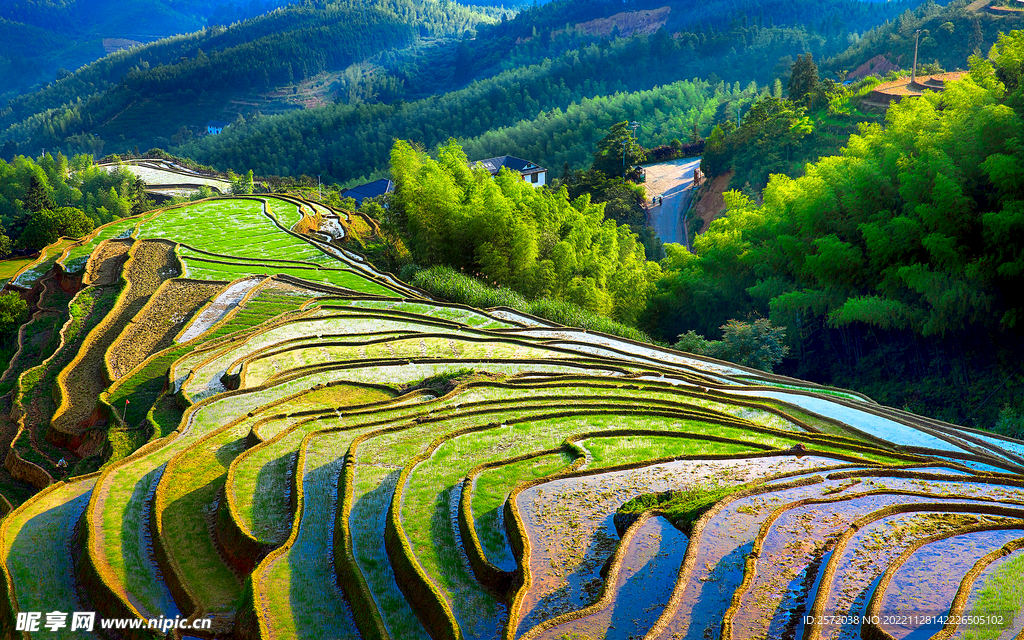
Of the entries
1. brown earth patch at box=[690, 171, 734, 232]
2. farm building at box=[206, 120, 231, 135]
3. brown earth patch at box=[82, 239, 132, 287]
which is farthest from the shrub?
farm building at box=[206, 120, 231, 135]

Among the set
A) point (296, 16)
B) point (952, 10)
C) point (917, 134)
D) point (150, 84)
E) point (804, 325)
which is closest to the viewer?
point (917, 134)

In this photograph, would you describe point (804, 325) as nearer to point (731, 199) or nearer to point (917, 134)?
point (917, 134)

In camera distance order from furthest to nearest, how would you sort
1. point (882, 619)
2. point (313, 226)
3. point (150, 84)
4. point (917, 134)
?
point (150, 84) → point (313, 226) → point (917, 134) → point (882, 619)

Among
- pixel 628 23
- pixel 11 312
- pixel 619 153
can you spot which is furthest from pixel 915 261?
pixel 628 23

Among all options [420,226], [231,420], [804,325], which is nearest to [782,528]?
[231,420]

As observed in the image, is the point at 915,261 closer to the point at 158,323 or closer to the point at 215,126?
the point at 158,323

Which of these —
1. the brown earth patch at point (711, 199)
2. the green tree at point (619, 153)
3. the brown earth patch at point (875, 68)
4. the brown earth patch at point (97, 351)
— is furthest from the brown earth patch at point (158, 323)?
the brown earth patch at point (875, 68)

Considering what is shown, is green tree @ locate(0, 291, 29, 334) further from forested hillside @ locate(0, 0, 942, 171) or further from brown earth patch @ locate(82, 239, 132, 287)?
forested hillside @ locate(0, 0, 942, 171)
